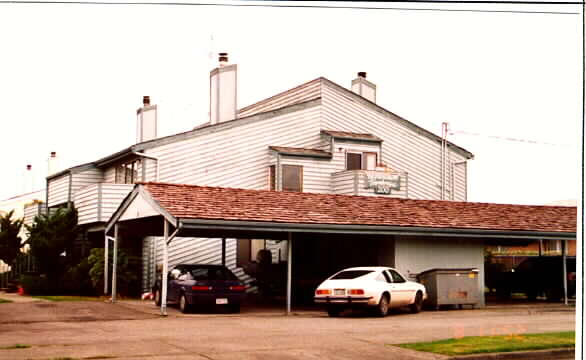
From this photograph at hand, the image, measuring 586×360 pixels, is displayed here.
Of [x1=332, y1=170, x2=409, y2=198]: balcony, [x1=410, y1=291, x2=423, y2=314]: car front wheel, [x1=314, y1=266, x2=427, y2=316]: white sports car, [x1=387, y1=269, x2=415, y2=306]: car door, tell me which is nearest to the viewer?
[x1=314, y1=266, x2=427, y2=316]: white sports car

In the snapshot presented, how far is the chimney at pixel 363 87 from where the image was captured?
39.0 metres

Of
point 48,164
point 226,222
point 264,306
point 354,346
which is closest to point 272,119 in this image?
point 264,306

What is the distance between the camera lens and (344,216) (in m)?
24.0

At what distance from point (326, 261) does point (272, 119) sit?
20.4ft

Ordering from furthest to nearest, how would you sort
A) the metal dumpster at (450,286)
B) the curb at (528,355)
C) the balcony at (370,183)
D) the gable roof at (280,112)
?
the balcony at (370,183)
the gable roof at (280,112)
the metal dumpster at (450,286)
the curb at (528,355)

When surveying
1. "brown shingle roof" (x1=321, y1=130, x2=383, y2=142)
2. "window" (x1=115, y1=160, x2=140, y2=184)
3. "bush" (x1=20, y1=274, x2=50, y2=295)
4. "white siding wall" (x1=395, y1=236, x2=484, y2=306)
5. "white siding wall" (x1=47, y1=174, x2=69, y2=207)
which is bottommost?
"bush" (x1=20, y1=274, x2=50, y2=295)

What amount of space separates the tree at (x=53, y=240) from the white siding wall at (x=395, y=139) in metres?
11.2

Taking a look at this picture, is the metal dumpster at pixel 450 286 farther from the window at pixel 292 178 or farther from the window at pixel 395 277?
the window at pixel 292 178

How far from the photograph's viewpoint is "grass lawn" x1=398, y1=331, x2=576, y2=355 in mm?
13273

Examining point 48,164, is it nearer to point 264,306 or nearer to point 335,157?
point 335,157

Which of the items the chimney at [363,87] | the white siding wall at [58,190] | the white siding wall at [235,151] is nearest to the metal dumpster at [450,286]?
the white siding wall at [235,151]

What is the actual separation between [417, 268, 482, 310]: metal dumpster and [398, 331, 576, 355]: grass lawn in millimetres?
8687

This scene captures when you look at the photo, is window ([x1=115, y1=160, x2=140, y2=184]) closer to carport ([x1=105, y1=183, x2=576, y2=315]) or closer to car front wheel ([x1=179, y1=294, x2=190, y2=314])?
carport ([x1=105, y1=183, x2=576, y2=315])

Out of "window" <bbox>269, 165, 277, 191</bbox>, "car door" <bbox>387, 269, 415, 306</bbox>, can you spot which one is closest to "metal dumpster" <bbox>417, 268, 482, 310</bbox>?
"car door" <bbox>387, 269, 415, 306</bbox>
